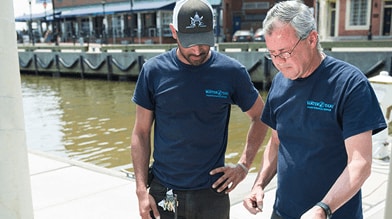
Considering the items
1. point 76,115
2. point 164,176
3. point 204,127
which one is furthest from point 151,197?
point 76,115

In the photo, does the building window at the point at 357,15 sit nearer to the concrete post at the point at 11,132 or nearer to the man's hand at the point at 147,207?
the man's hand at the point at 147,207

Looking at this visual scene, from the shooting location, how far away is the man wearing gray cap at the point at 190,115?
7.42 feet

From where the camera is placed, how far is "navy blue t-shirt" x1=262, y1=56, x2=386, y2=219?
5.43 ft

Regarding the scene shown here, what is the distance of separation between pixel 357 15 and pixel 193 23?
34.1 m

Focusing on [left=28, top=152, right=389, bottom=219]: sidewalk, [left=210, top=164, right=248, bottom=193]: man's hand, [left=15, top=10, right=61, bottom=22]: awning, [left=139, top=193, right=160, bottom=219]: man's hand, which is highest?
[left=15, top=10, right=61, bottom=22]: awning

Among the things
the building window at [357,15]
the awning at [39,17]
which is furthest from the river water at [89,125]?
the awning at [39,17]

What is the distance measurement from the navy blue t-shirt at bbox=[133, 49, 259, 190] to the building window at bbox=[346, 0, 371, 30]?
110ft

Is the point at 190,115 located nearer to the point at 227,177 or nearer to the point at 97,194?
the point at 227,177

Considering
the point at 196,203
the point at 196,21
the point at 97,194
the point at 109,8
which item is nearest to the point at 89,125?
the point at 97,194

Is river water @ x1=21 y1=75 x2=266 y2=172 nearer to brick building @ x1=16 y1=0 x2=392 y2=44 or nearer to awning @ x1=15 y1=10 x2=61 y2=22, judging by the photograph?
brick building @ x1=16 y1=0 x2=392 y2=44

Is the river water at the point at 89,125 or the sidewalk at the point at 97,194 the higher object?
the sidewalk at the point at 97,194

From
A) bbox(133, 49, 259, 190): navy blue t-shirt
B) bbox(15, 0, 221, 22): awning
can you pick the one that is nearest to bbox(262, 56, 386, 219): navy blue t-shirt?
bbox(133, 49, 259, 190): navy blue t-shirt

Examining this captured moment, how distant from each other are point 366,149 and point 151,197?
122cm

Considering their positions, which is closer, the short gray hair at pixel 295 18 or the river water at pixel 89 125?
the short gray hair at pixel 295 18
